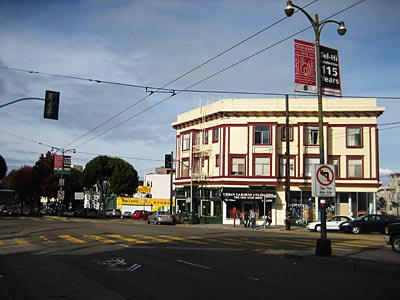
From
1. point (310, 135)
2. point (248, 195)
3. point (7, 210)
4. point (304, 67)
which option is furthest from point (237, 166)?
point (304, 67)

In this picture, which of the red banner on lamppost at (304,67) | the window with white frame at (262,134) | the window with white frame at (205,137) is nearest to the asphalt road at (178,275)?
the red banner on lamppost at (304,67)

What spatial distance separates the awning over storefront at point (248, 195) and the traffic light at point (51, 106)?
91.2 ft

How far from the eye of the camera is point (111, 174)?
68.5 m

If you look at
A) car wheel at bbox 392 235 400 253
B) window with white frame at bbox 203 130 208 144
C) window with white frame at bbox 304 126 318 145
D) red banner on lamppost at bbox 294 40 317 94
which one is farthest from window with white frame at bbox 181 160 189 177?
red banner on lamppost at bbox 294 40 317 94

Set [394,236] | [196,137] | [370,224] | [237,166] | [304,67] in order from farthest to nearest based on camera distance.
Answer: [196,137], [237,166], [370,224], [394,236], [304,67]

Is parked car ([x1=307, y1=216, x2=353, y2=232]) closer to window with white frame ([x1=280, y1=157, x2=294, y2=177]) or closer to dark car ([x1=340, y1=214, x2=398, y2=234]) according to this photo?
dark car ([x1=340, y1=214, x2=398, y2=234])

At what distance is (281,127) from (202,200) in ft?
38.4

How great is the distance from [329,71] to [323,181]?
4069 millimetres

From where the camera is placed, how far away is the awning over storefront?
46.6 m

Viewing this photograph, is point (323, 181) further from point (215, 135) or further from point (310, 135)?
point (215, 135)

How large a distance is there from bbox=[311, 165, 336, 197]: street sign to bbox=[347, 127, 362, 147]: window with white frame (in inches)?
1242

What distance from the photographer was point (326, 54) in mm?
17156

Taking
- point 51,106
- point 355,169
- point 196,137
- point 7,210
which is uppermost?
point 196,137

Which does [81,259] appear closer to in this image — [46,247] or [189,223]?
[46,247]
